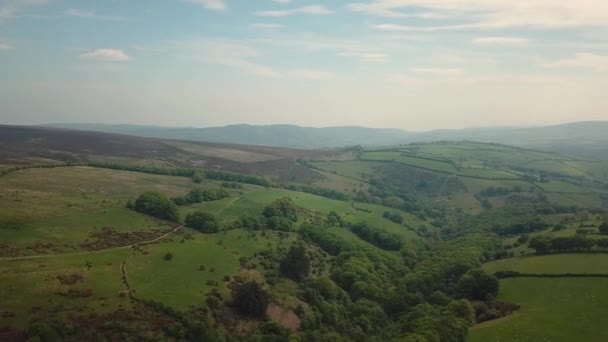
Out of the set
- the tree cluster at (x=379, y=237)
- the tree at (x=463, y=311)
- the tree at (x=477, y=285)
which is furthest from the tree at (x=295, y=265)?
the tree cluster at (x=379, y=237)

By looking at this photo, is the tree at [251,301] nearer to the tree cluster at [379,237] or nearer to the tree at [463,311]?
the tree at [463,311]

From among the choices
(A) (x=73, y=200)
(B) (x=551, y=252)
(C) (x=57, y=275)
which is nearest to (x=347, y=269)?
(B) (x=551, y=252)

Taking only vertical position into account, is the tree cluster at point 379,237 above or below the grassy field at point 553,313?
below

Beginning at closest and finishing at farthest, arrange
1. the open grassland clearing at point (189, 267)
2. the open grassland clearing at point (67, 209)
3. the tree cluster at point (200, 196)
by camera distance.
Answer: the open grassland clearing at point (189, 267) → the open grassland clearing at point (67, 209) → the tree cluster at point (200, 196)

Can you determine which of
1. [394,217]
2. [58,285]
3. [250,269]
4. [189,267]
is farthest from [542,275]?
[58,285]

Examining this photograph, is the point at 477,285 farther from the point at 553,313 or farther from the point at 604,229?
the point at 604,229

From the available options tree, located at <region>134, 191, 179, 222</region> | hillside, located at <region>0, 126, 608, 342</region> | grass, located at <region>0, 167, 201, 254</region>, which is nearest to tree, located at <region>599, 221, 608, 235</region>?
hillside, located at <region>0, 126, 608, 342</region>

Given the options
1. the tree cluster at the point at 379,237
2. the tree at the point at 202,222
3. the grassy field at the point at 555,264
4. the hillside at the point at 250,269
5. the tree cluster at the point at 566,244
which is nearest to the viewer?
the hillside at the point at 250,269

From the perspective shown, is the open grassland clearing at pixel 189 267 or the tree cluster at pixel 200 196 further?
the tree cluster at pixel 200 196
